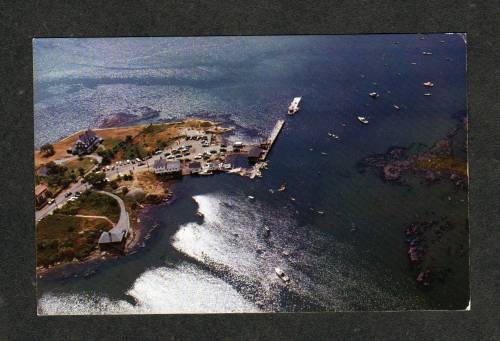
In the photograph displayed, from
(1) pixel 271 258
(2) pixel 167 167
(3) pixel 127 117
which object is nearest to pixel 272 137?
(2) pixel 167 167

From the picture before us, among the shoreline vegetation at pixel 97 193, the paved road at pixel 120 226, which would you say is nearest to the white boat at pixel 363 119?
the shoreline vegetation at pixel 97 193

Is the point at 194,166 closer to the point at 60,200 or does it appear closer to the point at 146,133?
the point at 146,133

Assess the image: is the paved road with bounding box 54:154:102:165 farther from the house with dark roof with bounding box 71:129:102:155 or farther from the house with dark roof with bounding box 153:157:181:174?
the house with dark roof with bounding box 153:157:181:174

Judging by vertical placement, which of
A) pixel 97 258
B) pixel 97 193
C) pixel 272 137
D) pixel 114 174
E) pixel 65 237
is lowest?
pixel 97 258

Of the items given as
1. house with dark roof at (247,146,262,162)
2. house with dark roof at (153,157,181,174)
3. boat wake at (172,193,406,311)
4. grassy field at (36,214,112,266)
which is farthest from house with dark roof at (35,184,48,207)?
house with dark roof at (247,146,262,162)

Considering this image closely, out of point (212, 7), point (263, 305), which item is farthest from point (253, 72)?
point (263, 305)
